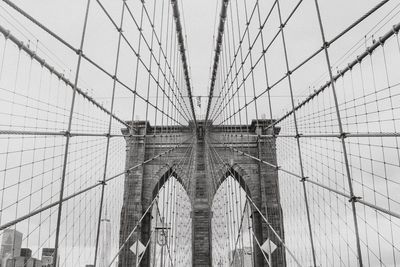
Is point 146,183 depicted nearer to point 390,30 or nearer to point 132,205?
point 132,205

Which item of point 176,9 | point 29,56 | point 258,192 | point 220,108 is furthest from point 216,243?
point 29,56

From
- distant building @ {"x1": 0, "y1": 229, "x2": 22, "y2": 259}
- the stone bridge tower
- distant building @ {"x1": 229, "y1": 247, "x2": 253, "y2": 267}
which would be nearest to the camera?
distant building @ {"x1": 0, "y1": 229, "x2": 22, "y2": 259}

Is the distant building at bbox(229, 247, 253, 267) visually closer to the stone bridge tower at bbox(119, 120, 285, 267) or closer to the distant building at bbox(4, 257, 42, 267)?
the stone bridge tower at bbox(119, 120, 285, 267)

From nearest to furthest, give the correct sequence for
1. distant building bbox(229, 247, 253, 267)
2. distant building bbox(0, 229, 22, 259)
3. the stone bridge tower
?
distant building bbox(0, 229, 22, 259) → distant building bbox(229, 247, 253, 267) → the stone bridge tower

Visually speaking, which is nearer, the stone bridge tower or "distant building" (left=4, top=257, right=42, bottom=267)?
"distant building" (left=4, top=257, right=42, bottom=267)

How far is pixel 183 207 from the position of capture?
16734 millimetres

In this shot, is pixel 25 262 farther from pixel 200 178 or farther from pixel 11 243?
pixel 200 178

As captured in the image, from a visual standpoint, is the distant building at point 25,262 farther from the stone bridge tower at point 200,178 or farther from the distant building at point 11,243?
the stone bridge tower at point 200,178

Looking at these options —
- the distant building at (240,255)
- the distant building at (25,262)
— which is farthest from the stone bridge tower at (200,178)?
the distant building at (25,262)

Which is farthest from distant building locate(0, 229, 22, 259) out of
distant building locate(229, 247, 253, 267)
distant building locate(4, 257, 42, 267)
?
distant building locate(229, 247, 253, 267)

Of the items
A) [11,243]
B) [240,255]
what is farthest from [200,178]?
[11,243]

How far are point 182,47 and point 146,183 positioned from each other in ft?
31.3

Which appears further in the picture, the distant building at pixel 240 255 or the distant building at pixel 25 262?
the distant building at pixel 240 255

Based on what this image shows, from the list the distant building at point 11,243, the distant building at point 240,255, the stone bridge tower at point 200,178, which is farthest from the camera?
the stone bridge tower at point 200,178
